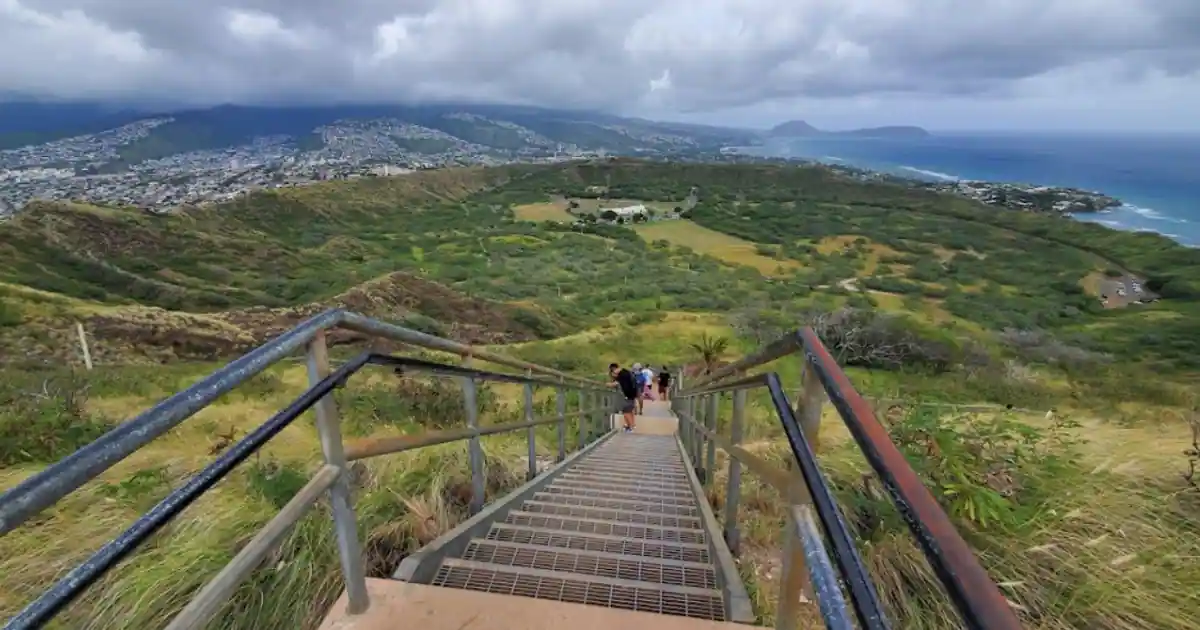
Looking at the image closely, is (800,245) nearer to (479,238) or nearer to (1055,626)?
(479,238)

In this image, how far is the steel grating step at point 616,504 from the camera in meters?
4.38

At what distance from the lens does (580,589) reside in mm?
2643

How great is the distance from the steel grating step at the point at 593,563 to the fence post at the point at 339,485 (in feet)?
2.56

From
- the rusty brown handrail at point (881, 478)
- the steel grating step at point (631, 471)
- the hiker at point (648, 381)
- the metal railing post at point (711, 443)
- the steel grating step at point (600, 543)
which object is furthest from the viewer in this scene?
the hiker at point (648, 381)

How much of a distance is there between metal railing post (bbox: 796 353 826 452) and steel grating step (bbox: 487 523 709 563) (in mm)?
1759

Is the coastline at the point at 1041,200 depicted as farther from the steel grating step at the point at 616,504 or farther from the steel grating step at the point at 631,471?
the steel grating step at the point at 616,504

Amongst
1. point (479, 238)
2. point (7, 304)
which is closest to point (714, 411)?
point (7, 304)

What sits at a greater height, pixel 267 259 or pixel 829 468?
pixel 829 468

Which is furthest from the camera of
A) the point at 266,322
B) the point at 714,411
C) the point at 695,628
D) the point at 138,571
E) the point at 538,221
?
the point at 538,221

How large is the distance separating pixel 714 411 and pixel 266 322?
24.8 m

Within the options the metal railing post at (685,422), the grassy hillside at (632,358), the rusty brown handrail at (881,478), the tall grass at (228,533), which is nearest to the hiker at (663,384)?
the grassy hillside at (632,358)

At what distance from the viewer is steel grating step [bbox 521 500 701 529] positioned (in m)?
4.00

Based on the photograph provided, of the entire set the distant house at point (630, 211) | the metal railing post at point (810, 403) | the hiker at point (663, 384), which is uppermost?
the metal railing post at point (810, 403)

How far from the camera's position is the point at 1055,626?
8.77 feet
